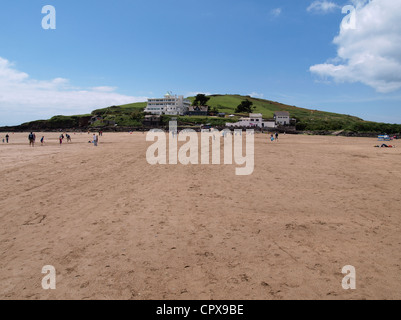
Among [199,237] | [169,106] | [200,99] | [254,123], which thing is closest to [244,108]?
[200,99]

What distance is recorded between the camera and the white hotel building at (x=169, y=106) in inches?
4547

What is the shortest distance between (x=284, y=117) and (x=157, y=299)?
100 meters

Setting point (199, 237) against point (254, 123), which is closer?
point (199, 237)

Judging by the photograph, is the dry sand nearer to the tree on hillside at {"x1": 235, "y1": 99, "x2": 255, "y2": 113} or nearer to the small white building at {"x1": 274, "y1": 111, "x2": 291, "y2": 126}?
the small white building at {"x1": 274, "y1": 111, "x2": 291, "y2": 126}

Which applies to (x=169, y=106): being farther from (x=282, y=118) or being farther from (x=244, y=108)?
(x=282, y=118)

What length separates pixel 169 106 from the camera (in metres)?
116

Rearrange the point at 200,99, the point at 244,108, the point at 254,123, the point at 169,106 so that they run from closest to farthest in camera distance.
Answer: the point at 254,123, the point at 169,106, the point at 244,108, the point at 200,99

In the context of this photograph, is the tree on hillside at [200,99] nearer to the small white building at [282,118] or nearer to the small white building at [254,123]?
the small white building at [254,123]

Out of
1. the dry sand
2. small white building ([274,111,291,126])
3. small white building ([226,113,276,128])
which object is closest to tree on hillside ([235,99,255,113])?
small white building ([274,111,291,126])

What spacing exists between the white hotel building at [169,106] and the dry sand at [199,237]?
106m

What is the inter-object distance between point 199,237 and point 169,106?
11439 centimetres

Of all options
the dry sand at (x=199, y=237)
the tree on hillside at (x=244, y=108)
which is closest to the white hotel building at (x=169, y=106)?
the tree on hillside at (x=244, y=108)

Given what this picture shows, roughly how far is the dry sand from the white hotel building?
106 m
